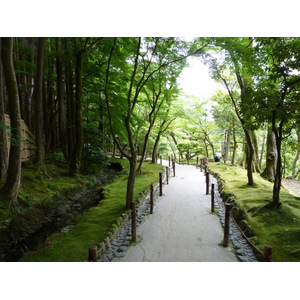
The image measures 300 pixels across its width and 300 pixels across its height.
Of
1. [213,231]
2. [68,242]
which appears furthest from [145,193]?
[68,242]

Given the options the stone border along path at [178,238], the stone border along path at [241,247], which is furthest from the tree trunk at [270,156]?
the stone border along path at [241,247]

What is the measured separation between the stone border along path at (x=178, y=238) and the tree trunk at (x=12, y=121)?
10.0ft

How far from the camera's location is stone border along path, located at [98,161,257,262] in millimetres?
3732

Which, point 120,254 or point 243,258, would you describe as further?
point 120,254

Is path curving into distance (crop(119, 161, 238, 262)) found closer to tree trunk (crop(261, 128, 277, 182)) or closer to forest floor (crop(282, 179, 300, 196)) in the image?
tree trunk (crop(261, 128, 277, 182))

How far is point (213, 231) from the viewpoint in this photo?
189 inches

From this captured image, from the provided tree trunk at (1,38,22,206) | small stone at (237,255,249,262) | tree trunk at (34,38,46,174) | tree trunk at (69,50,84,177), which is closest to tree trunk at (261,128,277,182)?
small stone at (237,255,249,262)

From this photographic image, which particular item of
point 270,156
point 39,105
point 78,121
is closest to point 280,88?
point 270,156

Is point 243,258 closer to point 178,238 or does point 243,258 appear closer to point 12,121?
point 178,238

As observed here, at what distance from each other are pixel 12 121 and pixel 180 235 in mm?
4947

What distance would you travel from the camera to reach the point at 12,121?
5.16 m

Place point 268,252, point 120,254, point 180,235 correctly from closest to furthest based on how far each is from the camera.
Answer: point 268,252 < point 120,254 < point 180,235

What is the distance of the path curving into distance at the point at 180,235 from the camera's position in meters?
3.74

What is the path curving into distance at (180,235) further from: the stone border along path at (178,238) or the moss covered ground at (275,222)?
the moss covered ground at (275,222)
